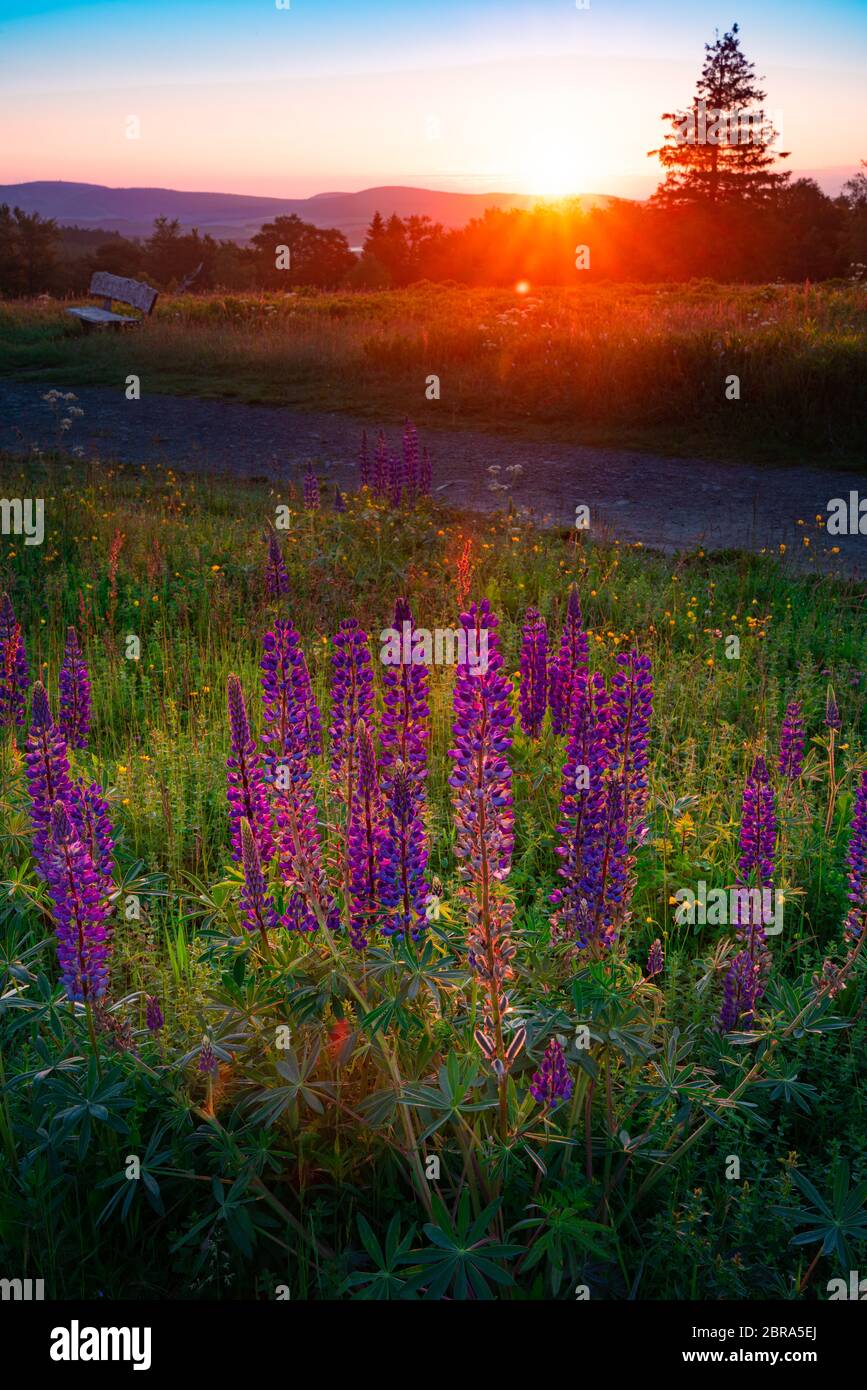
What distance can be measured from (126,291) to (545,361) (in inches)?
597

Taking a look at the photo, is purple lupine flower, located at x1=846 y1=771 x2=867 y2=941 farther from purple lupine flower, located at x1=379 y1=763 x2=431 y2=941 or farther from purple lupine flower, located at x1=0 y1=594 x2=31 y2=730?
purple lupine flower, located at x1=0 y1=594 x2=31 y2=730

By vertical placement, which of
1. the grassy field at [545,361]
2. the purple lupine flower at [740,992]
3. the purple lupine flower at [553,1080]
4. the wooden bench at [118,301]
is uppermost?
the wooden bench at [118,301]

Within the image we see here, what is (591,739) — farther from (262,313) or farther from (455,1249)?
(262,313)

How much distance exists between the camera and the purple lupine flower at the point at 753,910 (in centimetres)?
330

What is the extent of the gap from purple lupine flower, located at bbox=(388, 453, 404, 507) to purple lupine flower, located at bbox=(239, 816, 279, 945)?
8007 millimetres

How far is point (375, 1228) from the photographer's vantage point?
9.23 feet

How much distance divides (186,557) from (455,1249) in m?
7.54

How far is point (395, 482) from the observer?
10.8 meters

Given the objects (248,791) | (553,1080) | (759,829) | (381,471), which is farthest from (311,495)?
(553,1080)

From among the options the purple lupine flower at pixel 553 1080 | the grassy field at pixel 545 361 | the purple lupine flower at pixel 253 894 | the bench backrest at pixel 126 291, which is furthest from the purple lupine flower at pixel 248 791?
the bench backrest at pixel 126 291

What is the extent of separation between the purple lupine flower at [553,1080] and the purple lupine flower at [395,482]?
861 cm

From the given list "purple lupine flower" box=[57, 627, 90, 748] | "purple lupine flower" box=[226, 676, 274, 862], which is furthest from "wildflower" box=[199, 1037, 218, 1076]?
"purple lupine flower" box=[57, 627, 90, 748]

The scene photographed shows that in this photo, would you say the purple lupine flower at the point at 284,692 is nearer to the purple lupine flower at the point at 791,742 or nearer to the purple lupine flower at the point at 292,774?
the purple lupine flower at the point at 292,774

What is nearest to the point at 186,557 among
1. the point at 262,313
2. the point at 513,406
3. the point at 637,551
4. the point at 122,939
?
the point at 637,551
